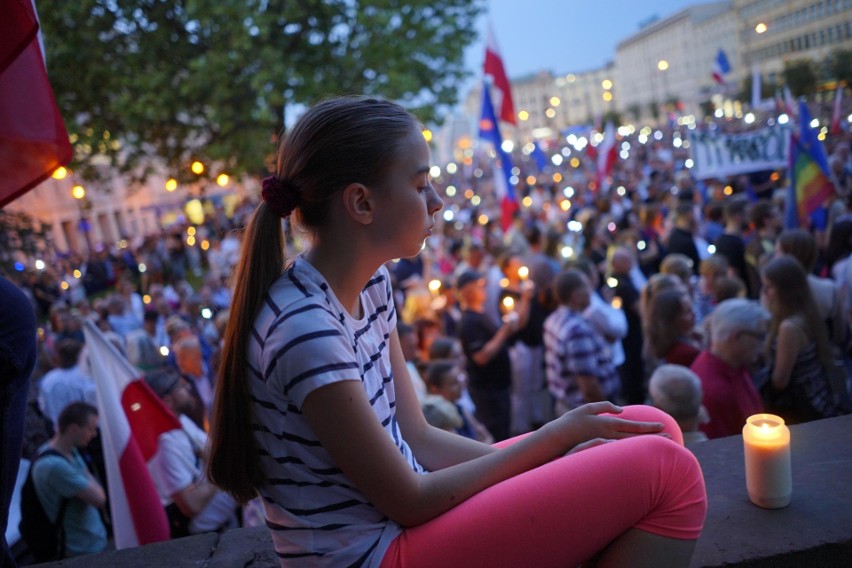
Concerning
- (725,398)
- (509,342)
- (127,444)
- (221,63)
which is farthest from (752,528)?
(221,63)

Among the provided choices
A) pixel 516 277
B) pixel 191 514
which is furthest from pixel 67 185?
pixel 191 514

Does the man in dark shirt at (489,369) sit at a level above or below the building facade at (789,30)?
below

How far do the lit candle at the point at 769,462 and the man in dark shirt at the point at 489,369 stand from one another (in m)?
3.96

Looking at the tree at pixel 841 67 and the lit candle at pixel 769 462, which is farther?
the tree at pixel 841 67

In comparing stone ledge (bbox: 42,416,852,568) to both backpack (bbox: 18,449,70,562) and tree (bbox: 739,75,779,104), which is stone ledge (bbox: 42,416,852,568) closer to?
backpack (bbox: 18,449,70,562)

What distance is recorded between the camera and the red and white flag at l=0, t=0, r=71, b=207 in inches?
83.1

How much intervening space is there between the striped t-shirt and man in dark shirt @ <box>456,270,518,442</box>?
4578 millimetres

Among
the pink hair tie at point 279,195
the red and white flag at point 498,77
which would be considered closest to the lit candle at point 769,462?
the pink hair tie at point 279,195

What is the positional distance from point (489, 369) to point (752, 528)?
4133 millimetres

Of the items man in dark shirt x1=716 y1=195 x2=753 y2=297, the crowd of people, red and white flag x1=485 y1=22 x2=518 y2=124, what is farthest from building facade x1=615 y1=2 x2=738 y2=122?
the crowd of people

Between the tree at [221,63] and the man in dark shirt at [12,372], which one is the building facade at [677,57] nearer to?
the tree at [221,63]

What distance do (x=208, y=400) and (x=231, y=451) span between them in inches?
189

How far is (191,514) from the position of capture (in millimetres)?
3738

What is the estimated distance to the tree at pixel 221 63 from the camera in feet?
46.1
